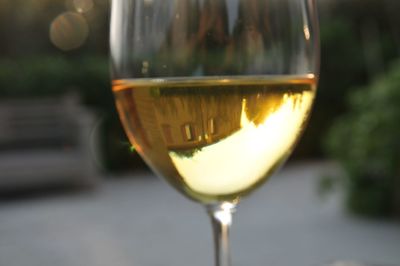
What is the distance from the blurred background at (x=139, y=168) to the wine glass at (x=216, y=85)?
3.43 meters

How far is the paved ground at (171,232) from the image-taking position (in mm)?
4461

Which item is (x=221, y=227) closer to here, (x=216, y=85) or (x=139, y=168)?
(x=216, y=85)

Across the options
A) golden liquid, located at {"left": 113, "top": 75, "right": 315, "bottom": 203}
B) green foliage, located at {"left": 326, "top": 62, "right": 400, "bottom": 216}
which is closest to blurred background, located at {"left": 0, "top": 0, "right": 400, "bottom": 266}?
green foliage, located at {"left": 326, "top": 62, "right": 400, "bottom": 216}

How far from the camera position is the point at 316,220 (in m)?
5.48

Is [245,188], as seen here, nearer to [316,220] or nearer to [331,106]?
[316,220]

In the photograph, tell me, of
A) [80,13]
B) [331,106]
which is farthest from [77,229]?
[80,13]

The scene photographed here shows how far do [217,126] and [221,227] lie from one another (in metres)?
0.08

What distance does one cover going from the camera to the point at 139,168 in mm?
8305

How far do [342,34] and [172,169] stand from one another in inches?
341

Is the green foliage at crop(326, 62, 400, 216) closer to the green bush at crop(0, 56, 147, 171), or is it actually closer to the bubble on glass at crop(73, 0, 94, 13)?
the green bush at crop(0, 56, 147, 171)

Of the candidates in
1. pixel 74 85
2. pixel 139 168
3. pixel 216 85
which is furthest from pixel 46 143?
pixel 216 85

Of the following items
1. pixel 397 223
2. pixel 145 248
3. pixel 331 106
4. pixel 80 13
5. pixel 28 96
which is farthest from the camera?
pixel 80 13

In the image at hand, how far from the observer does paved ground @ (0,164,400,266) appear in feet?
14.6

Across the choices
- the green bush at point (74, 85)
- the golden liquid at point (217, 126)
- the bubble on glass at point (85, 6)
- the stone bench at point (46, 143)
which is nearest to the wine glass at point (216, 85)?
the golden liquid at point (217, 126)
